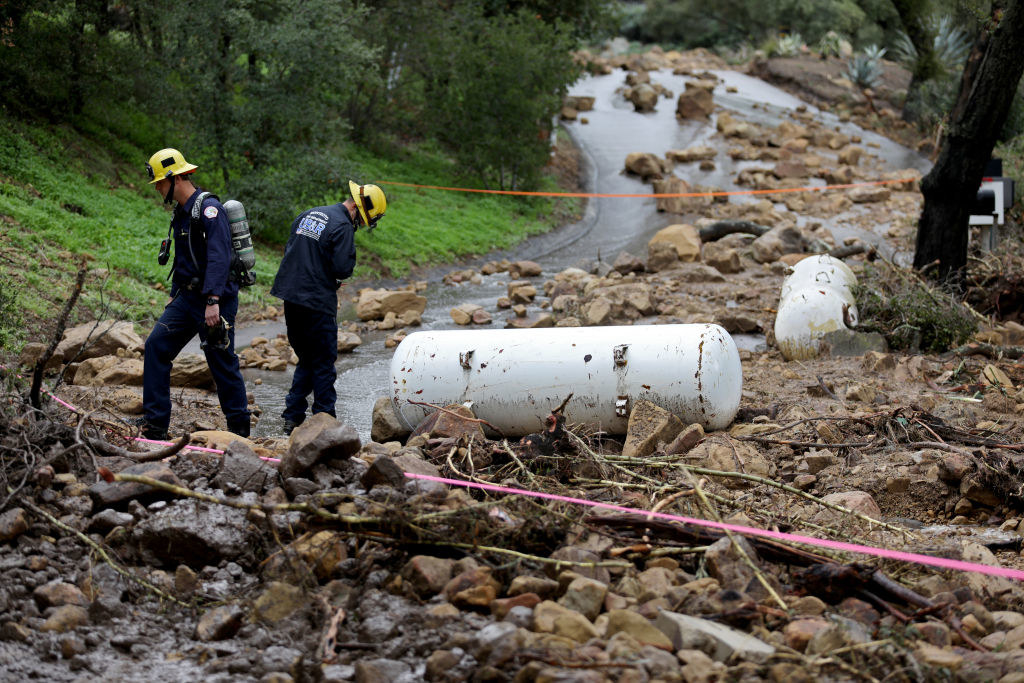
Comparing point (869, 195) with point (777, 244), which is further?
point (869, 195)

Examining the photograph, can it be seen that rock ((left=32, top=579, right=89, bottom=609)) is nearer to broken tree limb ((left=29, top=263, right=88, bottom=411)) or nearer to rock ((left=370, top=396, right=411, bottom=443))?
broken tree limb ((left=29, top=263, right=88, bottom=411))

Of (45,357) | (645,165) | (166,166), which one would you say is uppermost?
(166,166)

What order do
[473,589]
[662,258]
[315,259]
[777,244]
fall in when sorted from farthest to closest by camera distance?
[777,244] < [662,258] < [315,259] < [473,589]

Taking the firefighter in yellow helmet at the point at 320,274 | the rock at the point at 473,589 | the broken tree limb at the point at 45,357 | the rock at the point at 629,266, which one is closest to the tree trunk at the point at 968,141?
the rock at the point at 629,266

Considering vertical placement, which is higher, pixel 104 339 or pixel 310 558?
pixel 310 558

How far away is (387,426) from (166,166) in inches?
85.7

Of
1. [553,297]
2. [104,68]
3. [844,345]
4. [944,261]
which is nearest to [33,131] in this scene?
[104,68]

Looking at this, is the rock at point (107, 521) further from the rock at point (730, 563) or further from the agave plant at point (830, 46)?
the agave plant at point (830, 46)

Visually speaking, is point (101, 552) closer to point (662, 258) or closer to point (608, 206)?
point (662, 258)

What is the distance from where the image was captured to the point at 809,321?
808 centimetres

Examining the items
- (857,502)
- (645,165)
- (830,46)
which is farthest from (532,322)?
(830,46)

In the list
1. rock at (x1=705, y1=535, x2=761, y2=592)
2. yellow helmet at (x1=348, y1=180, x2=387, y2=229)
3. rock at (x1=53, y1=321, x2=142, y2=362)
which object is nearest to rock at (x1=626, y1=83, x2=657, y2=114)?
rock at (x1=53, y1=321, x2=142, y2=362)

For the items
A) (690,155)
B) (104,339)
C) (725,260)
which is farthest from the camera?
(690,155)

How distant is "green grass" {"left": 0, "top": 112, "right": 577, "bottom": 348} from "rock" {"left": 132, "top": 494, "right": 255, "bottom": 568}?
11.3 feet
